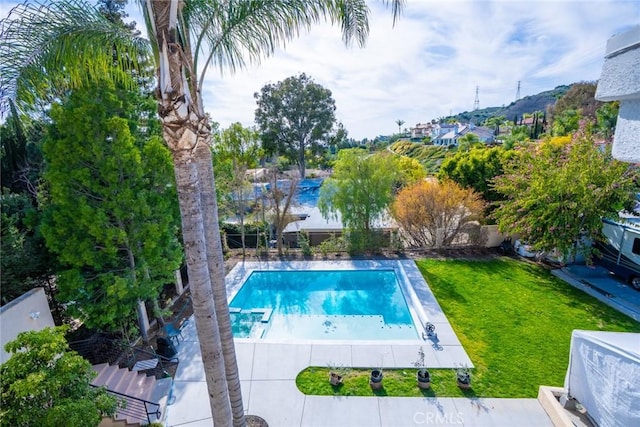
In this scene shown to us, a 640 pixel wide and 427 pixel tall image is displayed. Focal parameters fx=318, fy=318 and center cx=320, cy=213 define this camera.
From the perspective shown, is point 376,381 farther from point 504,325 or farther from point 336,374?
point 504,325

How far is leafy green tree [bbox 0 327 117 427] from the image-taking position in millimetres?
4133

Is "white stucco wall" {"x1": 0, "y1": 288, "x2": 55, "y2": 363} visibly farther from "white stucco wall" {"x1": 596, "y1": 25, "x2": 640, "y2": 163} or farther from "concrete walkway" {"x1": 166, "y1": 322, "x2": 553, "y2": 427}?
"white stucco wall" {"x1": 596, "y1": 25, "x2": 640, "y2": 163}

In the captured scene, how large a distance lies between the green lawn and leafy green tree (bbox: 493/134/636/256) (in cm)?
197

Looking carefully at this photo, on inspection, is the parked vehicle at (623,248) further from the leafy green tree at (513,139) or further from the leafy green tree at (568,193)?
the leafy green tree at (513,139)

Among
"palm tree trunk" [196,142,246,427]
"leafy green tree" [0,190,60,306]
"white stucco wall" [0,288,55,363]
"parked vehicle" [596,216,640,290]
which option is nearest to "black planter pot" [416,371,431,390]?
"palm tree trunk" [196,142,246,427]

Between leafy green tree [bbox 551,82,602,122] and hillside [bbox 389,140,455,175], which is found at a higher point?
leafy green tree [bbox 551,82,602,122]

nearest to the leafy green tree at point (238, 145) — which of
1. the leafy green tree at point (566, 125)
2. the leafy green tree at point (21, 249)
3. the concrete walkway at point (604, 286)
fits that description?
the leafy green tree at point (21, 249)

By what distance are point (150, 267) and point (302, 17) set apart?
26.4 feet

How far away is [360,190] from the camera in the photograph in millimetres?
16688

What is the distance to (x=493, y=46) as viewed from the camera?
8680 mm

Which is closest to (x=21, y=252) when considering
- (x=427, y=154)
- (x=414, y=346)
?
(x=414, y=346)

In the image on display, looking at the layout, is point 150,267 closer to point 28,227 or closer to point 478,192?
point 28,227

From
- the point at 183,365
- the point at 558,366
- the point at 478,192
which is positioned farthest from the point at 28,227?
the point at 478,192

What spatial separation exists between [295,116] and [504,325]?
34.6 metres
